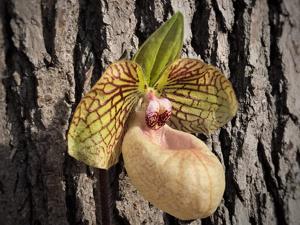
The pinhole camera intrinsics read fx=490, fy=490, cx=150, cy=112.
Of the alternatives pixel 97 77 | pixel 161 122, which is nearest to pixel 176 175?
pixel 161 122

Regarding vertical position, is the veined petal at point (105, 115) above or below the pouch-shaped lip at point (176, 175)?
above

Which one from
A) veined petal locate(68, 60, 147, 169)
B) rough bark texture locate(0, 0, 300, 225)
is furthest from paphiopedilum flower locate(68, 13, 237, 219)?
rough bark texture locate(0, 0, 300, 225)

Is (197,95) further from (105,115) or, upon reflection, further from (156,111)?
(105,115)

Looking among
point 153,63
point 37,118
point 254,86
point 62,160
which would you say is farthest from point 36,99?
point 254,86

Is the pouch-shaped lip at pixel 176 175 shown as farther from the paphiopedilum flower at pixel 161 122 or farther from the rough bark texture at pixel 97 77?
the rough bark texture at pixel 97 77

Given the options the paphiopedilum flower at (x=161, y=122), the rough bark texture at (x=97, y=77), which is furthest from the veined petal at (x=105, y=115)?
the rough bark texture at (x=97, y=77)

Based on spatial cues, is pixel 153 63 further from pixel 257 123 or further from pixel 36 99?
pixel 257 123
